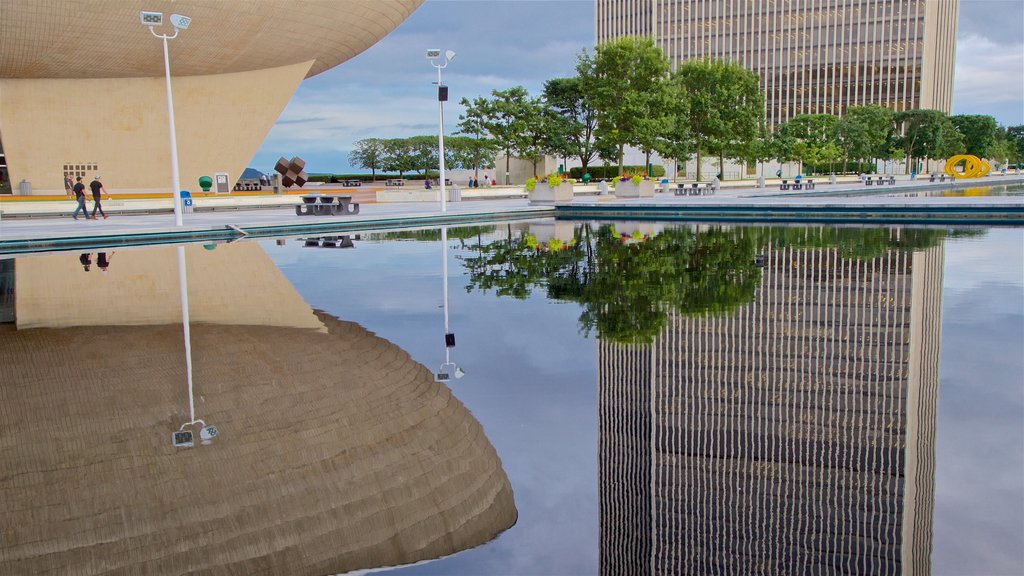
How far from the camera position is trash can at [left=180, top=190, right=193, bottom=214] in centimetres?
2917

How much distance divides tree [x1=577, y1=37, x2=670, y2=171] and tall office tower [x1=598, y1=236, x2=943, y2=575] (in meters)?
42.4

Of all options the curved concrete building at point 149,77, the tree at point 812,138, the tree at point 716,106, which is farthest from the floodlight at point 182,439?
the tree at point 812,138

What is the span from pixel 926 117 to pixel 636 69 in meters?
62.8

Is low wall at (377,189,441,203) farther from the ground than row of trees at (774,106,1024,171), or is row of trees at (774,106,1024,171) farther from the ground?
row of trees at (774,106,1024,171)

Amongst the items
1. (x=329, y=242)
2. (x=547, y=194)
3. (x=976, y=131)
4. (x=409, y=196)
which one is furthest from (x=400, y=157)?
(x=976, y=131)

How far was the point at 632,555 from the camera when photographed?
3732 mm

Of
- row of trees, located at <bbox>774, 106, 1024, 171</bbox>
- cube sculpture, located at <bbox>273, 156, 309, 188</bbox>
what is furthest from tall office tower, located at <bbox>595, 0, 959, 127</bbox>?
cube sculpture, located at <bbox>273, 156, 309, 188</bbox>

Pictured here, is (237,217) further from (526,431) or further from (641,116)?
(641,116)

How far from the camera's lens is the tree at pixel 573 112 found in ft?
187

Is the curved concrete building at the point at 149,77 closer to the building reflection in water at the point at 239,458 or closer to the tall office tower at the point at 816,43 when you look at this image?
the building reflection in water at the point at 239,458

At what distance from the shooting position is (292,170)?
54.2 meters

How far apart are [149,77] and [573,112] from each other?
101 feet

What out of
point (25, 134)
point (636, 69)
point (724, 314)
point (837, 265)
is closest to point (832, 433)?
point (724, 314)

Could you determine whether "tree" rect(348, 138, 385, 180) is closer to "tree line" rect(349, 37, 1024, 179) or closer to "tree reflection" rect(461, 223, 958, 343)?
"tree line" rect(349, 37, 1024, 179)
